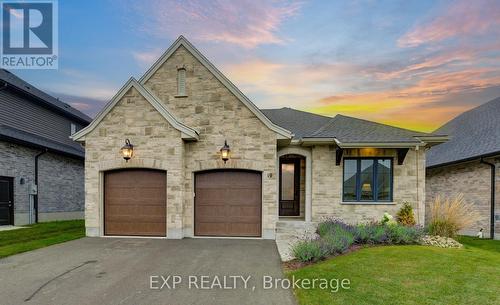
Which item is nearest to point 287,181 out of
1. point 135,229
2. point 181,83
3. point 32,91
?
point 181,83

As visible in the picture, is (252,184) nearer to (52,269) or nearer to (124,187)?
(124,187)

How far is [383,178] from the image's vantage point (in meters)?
10.3

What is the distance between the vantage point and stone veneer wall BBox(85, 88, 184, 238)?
874 centimetres

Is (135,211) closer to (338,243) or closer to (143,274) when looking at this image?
(143,274)

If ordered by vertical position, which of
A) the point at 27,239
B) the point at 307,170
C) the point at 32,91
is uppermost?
the point at 32,91

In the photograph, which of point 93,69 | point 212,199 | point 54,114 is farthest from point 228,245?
point 54,114

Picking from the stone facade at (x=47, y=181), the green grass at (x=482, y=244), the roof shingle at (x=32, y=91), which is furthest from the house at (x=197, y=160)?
the roof shingle at (x=32, y=91)

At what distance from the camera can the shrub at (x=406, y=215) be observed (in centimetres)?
954

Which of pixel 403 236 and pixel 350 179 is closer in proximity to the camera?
pixel 403 236

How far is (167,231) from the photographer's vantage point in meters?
8.76

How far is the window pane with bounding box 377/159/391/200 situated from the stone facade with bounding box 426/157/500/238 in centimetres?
214

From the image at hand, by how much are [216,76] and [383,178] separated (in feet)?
24.3

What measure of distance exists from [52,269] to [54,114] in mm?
14380

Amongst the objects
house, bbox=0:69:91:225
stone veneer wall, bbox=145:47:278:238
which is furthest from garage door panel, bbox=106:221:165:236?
house, bbox=0:69:91:225
